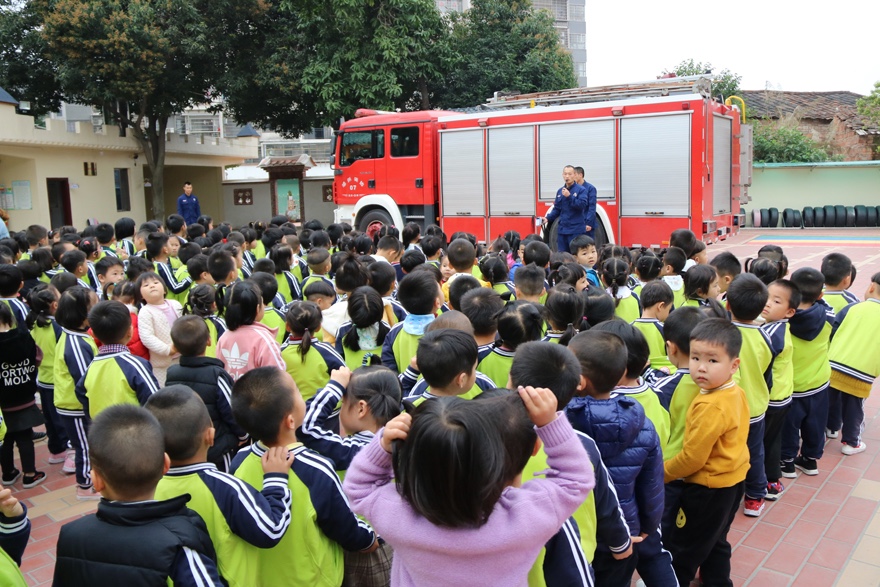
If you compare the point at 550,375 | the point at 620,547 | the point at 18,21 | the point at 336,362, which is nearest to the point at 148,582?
the point at 550,375

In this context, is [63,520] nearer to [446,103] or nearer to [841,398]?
[841,398]

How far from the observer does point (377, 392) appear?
2459 millimetres

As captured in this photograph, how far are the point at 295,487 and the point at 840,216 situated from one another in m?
22.1

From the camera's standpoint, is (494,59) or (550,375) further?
(494,59)

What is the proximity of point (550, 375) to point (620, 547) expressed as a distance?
703mm

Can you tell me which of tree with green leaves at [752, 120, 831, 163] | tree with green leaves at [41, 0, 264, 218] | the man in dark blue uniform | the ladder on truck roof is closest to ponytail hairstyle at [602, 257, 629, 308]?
the ladder on truck roof

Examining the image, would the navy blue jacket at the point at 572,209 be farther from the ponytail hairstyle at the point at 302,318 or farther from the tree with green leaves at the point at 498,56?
the tree with green leaves at the point at 498,56

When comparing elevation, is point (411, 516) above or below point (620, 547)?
above

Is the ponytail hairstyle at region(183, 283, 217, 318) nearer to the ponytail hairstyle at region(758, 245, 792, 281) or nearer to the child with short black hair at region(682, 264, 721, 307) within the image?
the child with short black hair at region(682, 264, 721, 307)

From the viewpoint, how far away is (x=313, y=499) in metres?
2.21

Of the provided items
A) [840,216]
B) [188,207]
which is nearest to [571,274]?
[188,207]

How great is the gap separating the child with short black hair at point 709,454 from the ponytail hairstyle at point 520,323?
0.67 metres

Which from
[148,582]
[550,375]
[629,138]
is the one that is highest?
[629,138]

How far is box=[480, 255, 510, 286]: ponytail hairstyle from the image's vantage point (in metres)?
4.96
